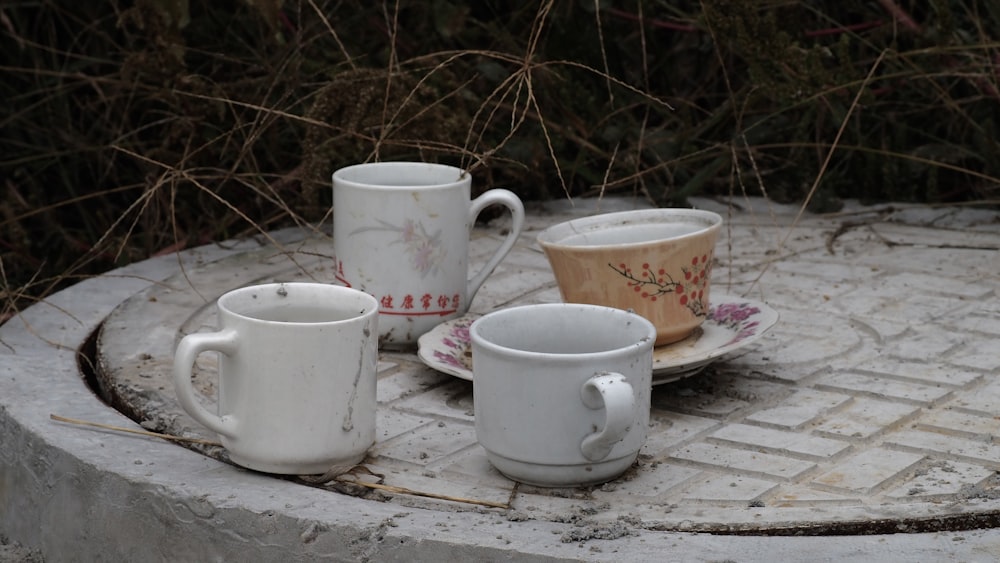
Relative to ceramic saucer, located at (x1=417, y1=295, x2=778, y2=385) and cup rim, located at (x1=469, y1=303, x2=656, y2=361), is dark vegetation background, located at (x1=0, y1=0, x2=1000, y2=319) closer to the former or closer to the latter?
ceramic saucer, located at (x1=417, y1=295, x2=778, y2=385)

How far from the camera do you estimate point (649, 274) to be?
1812 mm

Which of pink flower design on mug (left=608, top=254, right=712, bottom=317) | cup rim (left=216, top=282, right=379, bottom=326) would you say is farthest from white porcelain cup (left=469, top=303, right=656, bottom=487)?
pink flower design on mug (left=608, top=254, right=712, bottom=317)

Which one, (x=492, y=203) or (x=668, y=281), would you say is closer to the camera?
(x=668, y=281)

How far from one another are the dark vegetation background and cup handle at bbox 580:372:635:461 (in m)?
1.30

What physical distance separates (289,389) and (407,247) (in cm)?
52

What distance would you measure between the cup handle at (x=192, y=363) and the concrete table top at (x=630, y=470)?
0.22 feet

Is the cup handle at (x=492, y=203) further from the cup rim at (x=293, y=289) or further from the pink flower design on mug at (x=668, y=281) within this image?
the cup rim at (x=293, y=289)

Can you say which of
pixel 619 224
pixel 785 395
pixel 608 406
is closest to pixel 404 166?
pixel 619 224

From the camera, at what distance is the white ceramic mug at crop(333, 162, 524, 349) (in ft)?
6.40

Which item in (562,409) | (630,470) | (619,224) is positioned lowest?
(630,470)

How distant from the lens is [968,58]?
3105 millimetres

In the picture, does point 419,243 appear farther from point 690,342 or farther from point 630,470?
point 630,470

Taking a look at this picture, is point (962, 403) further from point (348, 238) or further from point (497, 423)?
point (348, 238)

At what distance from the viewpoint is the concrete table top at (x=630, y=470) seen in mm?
1380
